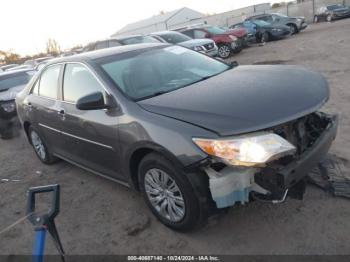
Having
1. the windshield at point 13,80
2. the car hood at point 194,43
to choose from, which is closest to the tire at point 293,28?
the car hood at point 194,43

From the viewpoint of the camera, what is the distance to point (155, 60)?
409 cm

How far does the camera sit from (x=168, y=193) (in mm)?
3205

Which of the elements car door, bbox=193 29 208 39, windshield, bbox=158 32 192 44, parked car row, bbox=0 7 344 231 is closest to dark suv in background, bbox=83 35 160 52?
windshield, bbox=158 32 192 44

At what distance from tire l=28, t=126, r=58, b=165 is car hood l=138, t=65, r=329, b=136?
2634 millimetres

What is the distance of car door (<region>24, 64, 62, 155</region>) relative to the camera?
14.9ft

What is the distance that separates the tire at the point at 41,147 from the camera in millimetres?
5379

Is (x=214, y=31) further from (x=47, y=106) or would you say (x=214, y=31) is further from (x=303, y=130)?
(x=303, y=130)

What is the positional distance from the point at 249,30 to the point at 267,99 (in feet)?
60.5

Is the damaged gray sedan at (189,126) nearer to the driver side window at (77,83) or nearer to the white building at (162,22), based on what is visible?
the driver side window at (77,83)

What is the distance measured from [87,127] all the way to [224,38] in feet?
43.7

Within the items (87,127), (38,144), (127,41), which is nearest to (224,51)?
(127,41)

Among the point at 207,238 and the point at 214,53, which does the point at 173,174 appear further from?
the point at 214,53

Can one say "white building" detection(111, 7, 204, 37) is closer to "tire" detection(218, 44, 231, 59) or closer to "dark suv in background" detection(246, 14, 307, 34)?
"dark suv in background" detection(246, 14, 307, 34)

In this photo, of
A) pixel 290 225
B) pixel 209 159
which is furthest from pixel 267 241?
pixel 209 159
